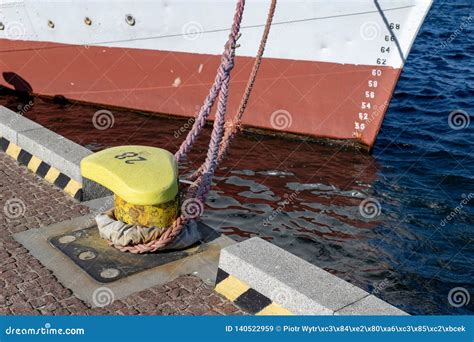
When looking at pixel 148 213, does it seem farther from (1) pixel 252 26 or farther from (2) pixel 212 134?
(1) pixel 252 26

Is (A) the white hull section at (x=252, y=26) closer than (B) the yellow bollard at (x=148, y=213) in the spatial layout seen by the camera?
No

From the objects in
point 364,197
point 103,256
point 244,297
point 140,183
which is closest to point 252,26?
point 364,197

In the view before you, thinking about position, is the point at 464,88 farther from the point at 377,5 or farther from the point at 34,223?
the point at 34,223

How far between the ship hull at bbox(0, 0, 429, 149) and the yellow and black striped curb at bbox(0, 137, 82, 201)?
4380 millimetres

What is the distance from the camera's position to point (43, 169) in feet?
28.3

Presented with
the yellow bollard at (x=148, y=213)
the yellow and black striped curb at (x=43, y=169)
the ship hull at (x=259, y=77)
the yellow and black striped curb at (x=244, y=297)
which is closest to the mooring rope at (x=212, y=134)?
the yellow bollard at (x=148, y=213)

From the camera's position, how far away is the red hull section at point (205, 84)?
11.6 m

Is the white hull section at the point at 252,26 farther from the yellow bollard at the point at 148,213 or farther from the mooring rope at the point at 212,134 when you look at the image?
the yellow bollard at the point at 148,213

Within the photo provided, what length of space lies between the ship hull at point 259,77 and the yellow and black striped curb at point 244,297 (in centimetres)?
665

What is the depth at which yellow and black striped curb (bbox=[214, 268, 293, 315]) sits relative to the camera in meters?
5.54

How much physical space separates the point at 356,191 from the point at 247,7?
4404 mm

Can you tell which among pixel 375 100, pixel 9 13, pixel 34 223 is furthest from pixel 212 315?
pixel 9 13

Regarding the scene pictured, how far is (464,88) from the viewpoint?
17.1 metres

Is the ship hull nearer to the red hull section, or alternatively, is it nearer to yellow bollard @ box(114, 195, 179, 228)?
the red hull section
